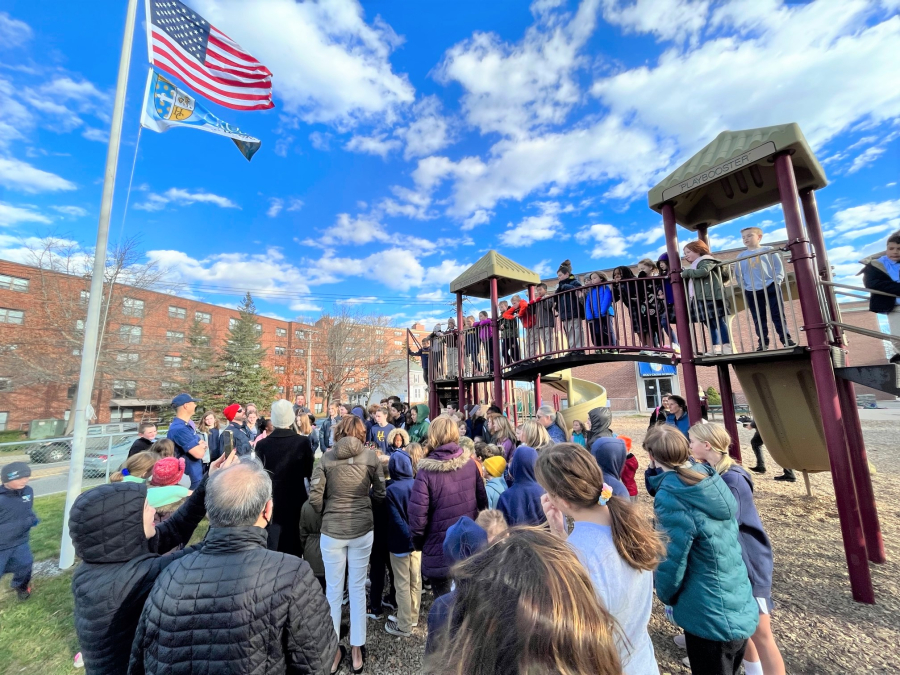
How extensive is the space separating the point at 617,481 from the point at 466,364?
6222mm

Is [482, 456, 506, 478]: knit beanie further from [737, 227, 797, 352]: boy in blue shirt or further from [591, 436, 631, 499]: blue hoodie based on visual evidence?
[737, 227, 797, 352]: boy in blue shirt

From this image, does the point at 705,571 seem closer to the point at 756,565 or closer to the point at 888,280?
the point at 756,565

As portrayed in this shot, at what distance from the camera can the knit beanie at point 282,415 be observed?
3.79 meters

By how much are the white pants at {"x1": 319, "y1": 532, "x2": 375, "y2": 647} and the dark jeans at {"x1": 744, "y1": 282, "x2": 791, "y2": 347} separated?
5172mm

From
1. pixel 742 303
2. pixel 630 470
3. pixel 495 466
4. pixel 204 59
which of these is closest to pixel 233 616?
pixel 495 466

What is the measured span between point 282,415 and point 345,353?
119 feet

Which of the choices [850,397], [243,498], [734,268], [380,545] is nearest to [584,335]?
[734,268]

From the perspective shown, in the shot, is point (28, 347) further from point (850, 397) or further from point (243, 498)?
point (850, 397)

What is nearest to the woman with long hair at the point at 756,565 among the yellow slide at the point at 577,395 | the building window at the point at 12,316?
the yellow slide at the point at 577,395

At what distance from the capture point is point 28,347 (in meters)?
23.7

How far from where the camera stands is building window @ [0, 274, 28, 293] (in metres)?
27.1

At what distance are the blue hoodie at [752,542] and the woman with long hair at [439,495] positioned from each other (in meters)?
1.91

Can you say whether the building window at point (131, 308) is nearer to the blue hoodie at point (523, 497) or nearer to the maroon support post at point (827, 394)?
the blue hoodie at point (523, 497)

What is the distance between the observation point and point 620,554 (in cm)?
155
